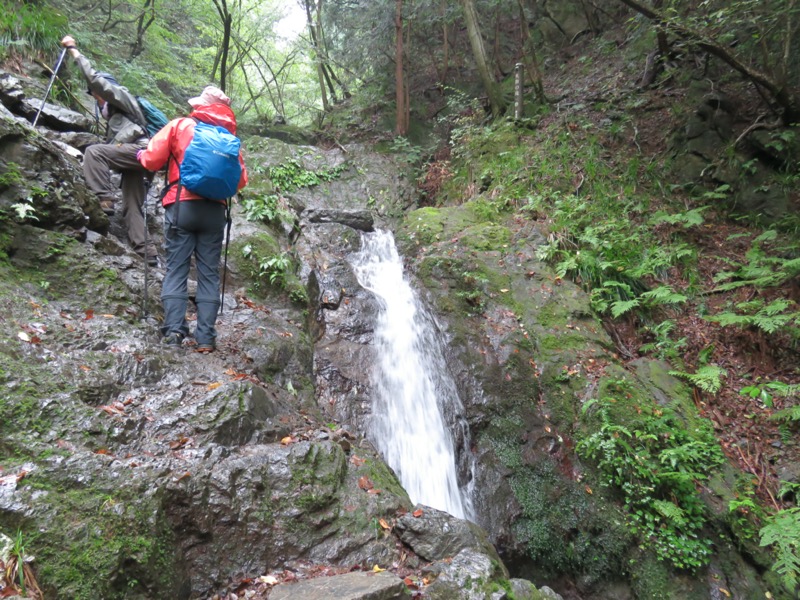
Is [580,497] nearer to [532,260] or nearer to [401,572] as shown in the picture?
[401,572]

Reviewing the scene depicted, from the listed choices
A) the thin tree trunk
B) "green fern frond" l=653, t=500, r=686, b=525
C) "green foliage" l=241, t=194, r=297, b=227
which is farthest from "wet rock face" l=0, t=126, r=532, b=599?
the thin tree trunk

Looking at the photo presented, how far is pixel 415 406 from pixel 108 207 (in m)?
4.65

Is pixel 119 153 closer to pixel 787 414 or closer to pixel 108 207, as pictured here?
pixel 108 207

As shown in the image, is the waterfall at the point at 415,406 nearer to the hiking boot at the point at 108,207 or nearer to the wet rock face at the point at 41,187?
the hiking boot at the point at 108,207

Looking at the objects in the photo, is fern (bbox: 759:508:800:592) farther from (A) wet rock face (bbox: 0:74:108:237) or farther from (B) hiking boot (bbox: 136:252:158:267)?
(A) wet rock face (bbox: 0:74:108:237)

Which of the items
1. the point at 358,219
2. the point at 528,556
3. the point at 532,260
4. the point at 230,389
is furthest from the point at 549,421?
the point at 358,219

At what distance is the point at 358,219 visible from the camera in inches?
382

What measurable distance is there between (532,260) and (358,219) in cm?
408

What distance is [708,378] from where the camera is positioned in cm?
550

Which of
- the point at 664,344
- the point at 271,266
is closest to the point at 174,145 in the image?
the point at 271,266

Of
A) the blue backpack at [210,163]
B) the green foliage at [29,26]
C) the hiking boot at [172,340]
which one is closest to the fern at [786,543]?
the hiking boot at [172,340]

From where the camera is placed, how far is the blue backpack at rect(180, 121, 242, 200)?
149 inches

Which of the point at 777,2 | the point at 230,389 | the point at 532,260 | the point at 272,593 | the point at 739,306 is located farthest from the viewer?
the point at 532,260

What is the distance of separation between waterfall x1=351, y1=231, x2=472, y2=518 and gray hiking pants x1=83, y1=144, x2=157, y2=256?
343cm
